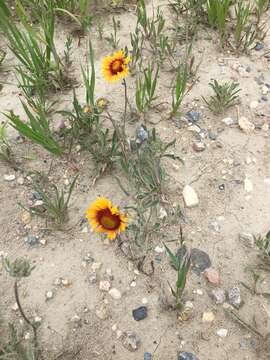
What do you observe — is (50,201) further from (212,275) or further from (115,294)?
(212,275)

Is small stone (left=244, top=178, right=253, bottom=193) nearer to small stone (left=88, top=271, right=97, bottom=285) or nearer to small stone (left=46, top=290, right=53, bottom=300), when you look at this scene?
small stone (left=88, top=271, right=97, bottom=285)

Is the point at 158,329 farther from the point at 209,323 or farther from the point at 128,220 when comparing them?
the point at 128,220

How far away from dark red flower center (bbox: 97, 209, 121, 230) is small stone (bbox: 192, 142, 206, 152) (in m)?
0.75

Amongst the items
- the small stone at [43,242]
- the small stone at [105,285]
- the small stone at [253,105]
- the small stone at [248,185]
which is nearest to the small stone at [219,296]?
A: the small stone at [105,285]

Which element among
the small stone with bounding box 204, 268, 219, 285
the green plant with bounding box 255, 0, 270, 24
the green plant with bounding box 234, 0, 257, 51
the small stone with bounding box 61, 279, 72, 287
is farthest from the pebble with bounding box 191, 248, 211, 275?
the green plant with bounding box 255, 0, 270, 24

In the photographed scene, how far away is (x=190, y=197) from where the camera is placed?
204 centimetres

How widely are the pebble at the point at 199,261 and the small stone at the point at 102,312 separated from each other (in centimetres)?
44

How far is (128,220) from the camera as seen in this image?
6.43 ft

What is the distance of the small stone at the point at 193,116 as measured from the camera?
2.38 metres

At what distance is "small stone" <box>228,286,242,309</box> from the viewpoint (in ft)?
5.61

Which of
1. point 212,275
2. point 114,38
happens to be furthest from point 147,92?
point 212,275

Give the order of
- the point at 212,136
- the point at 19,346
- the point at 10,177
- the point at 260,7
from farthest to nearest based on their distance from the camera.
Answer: the point at 260,7 → the point at 212,136 → the point at 10,177 → the point at 19,346

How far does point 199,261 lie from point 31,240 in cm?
83

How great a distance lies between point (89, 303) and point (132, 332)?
231 mm
